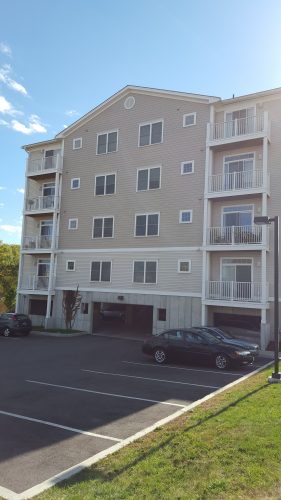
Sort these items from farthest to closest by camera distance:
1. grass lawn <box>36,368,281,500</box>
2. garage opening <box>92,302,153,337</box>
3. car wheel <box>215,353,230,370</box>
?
1. garage opening <box>92,302,153,337</box>
2. car wheel <box>215,353,230,370</box>
3. grass lawn <box>36,368,281,500</box>

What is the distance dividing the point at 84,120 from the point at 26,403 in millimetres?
24666

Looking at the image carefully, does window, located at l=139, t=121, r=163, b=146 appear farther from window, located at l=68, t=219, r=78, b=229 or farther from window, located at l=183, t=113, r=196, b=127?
window, located at l=68, t=219, r=78, b=229

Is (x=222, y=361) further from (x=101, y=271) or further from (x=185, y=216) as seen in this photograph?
(x=101, y=271)

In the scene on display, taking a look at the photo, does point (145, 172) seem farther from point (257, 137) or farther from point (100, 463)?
point (100, 463)

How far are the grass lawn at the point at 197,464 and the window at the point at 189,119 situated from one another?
68.4ft

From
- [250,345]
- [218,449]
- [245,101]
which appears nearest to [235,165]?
[245,101]

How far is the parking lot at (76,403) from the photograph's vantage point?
21.4 ft

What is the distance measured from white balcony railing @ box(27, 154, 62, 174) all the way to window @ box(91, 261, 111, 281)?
807 centimetres

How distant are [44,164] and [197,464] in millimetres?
29480

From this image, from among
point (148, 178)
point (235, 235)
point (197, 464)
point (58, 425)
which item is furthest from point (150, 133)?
point (197, 464)

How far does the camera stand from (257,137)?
2267 cm

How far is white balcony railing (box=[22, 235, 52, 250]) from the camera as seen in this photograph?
104 ft

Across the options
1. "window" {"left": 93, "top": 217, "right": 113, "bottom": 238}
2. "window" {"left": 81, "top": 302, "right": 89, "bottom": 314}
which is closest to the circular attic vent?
"window" {"left": 93, "top": 217, "right": 113, "bottom": 238}

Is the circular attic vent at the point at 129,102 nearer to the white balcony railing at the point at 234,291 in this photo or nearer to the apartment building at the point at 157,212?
the apartment building at the point at 157,212
